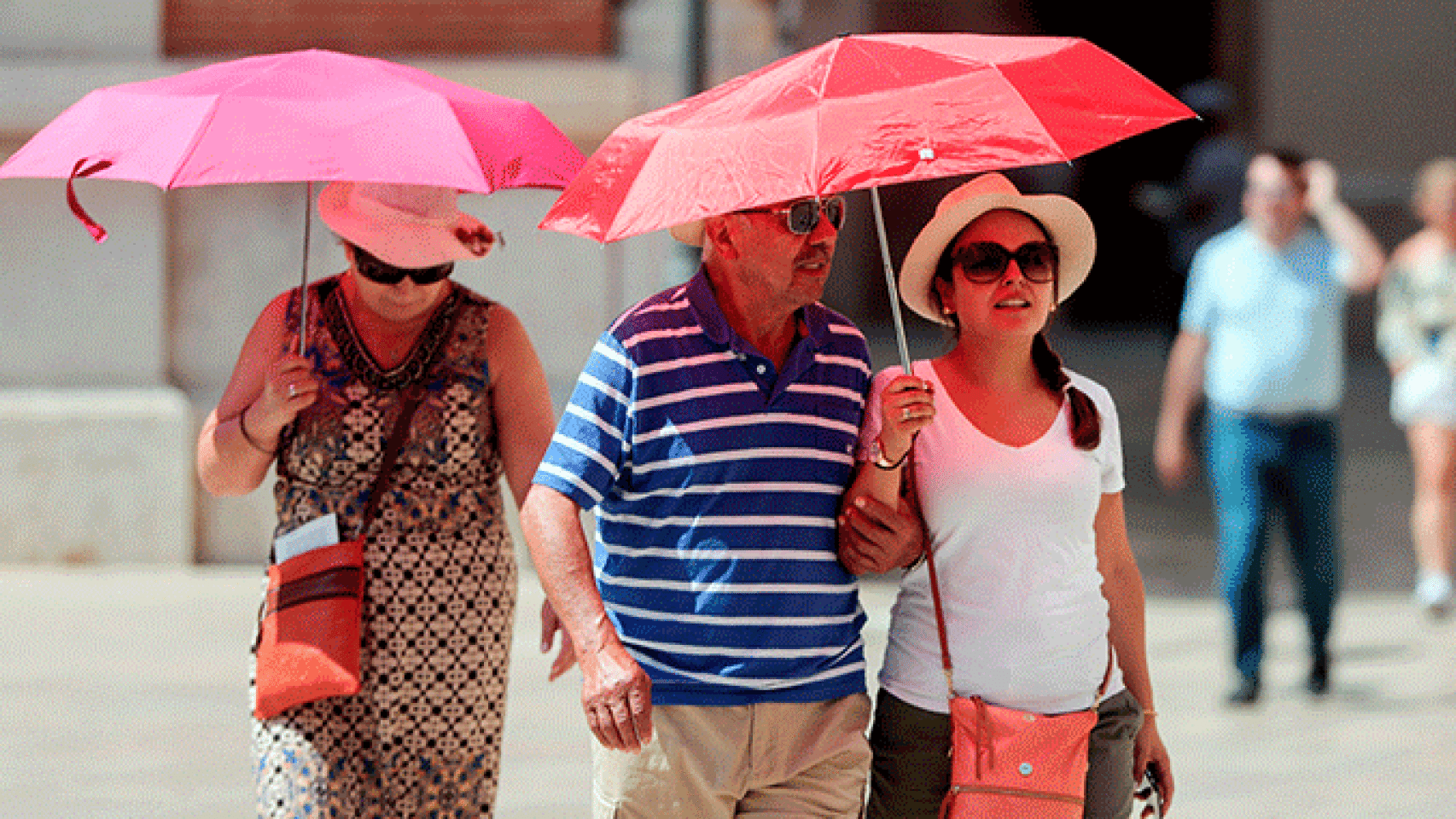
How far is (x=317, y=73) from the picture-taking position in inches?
145

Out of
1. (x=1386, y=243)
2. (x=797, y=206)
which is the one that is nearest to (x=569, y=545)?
(x=797, y=206)

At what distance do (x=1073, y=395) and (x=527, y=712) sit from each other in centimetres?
395

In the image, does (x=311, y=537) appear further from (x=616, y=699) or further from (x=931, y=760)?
(x=931, y=760)

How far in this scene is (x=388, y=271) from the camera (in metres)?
3.71

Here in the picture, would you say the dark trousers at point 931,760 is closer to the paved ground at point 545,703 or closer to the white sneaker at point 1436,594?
the paved ground at point 545,703

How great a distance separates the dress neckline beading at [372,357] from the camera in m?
3.74

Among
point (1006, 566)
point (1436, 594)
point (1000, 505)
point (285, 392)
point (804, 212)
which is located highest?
point (804, 212)

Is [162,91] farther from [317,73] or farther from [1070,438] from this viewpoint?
[1070,438]

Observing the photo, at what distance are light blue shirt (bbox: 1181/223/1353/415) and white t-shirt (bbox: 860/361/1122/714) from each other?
4.08 m

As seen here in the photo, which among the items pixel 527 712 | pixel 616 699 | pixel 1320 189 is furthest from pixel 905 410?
pixel 1320 189

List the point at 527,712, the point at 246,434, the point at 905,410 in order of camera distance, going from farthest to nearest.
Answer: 1. the point at 527,712
2. the point at 246,434
3. the point at 905,410

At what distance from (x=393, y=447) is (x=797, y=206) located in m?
0.95

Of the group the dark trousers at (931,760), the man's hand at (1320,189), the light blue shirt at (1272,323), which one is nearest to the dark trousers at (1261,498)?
the light blue shirt at (1272,323)

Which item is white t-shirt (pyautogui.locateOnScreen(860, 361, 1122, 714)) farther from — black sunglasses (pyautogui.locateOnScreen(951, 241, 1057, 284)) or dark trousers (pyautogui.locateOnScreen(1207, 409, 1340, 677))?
dark trousers (pyautogui.locateOnScreen(1207, 409, 1340, 677))
